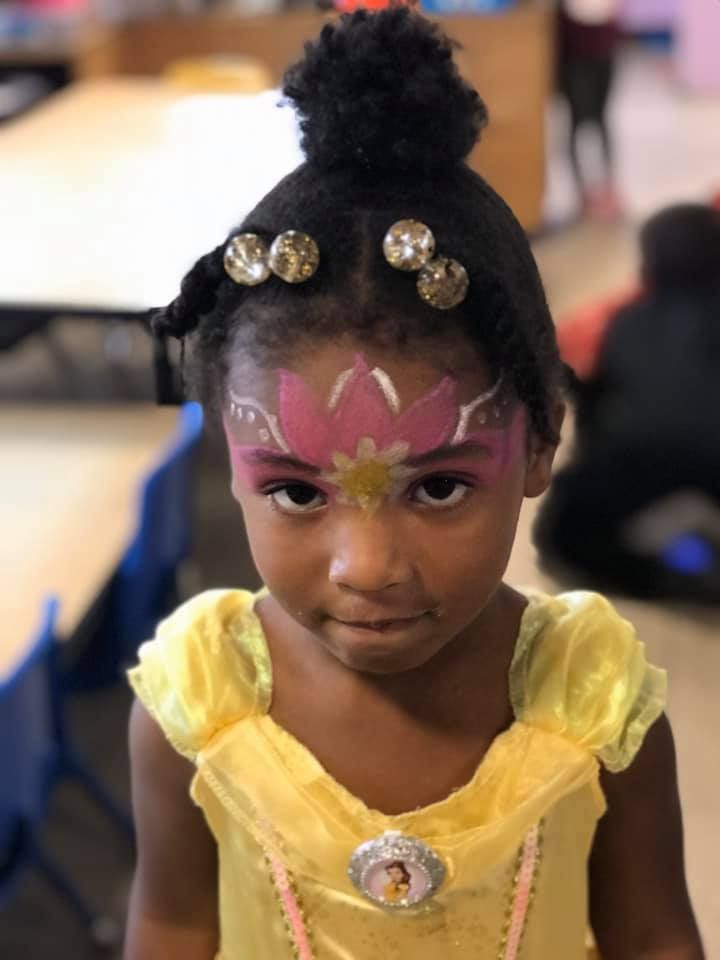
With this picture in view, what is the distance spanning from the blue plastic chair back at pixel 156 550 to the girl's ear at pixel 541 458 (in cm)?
95

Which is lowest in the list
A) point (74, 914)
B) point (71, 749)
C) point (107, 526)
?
point (74, 914)

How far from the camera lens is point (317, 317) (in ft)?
1.67

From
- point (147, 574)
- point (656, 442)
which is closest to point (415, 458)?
point (656, 442)

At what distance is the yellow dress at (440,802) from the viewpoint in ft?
1.99

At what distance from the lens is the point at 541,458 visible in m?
0.57

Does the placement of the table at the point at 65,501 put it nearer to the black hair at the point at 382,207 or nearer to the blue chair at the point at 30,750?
the blue chair at the point at 30,750

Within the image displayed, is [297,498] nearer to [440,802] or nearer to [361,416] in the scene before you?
[361,416]

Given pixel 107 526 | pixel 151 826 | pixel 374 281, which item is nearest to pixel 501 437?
pixel 374 281

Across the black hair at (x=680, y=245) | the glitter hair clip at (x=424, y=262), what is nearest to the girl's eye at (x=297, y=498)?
the glitter hair clip at (x=424, y=262)

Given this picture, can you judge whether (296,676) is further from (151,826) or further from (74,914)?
(74,914)

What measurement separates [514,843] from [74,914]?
113 centimetres

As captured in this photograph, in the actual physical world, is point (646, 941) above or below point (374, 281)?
below

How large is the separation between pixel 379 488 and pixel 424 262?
98mm

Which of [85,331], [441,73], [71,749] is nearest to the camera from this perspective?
[441,73]
